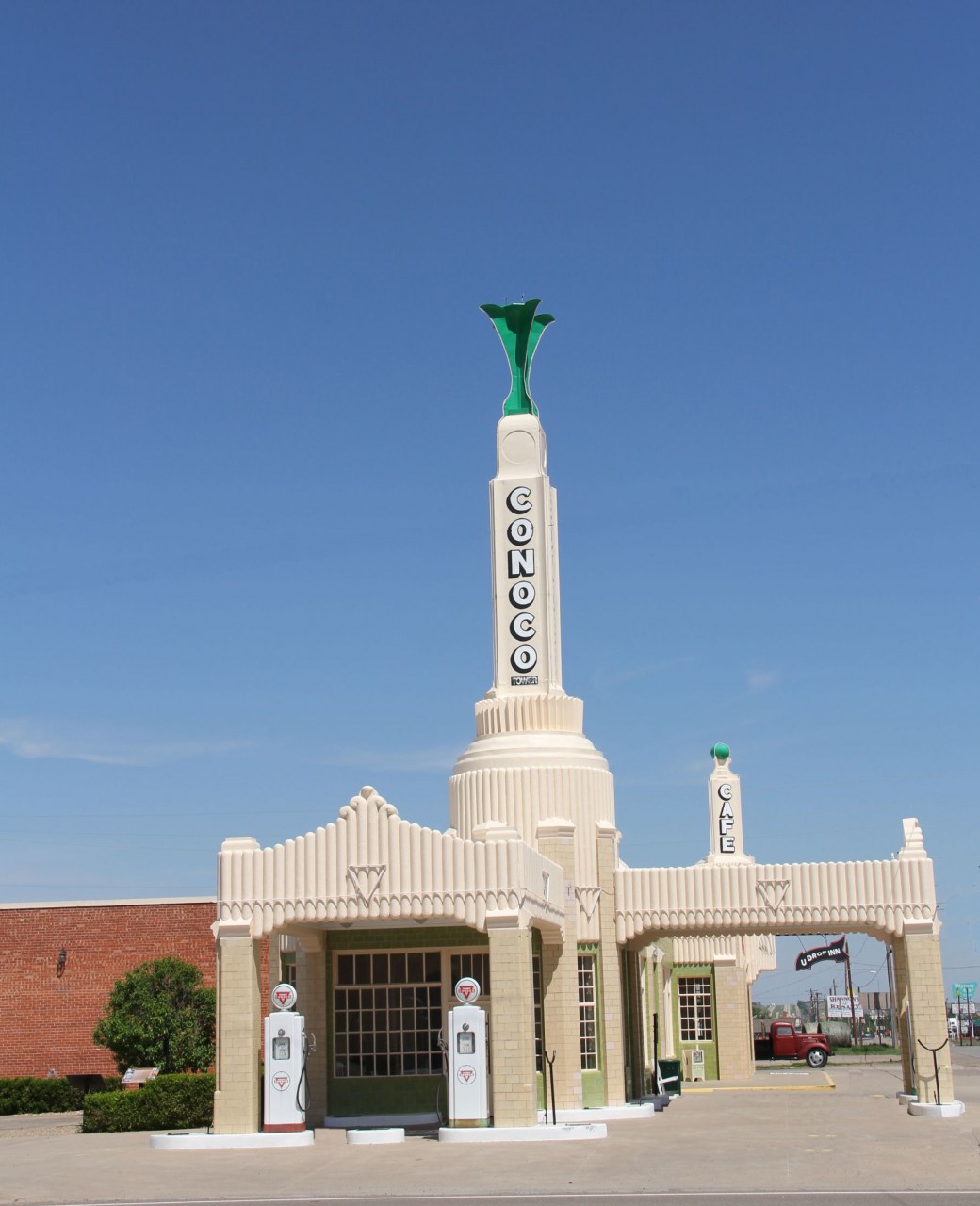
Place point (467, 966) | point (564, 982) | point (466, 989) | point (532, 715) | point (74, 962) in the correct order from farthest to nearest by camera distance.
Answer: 1. point (74, 962)
2. point (532, 715)
3. point (467, 966)
4. point (564, 982)
5. point (466, 989)

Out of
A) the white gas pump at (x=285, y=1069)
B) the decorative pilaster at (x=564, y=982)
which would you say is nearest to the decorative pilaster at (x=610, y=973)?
the decorative pilaster at (x=564, y=982)

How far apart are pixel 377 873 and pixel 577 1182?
25.0ft

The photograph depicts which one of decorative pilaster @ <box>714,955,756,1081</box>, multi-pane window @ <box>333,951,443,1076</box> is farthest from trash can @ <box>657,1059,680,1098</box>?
decorative pilaster @ <box>714,955,756,1081</box>

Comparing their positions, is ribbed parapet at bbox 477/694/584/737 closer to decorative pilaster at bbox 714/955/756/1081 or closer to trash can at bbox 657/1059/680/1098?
trash can at bbox 657/1059/680/1098

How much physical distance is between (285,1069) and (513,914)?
436 cm

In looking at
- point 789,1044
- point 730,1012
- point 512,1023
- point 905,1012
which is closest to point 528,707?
point 512,1023

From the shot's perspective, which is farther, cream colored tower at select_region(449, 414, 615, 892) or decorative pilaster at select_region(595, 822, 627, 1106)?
cream colored tower at select_region(449, 414, 615, 892)

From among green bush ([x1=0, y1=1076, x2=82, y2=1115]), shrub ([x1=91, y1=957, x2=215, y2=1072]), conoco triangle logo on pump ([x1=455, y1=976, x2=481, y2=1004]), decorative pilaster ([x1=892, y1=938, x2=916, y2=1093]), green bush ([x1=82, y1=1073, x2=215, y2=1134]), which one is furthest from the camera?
shrub ([x1=91, y1=957, x2=215, y2=1072])

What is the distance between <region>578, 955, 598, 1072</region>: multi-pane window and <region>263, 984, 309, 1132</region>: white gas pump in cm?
634

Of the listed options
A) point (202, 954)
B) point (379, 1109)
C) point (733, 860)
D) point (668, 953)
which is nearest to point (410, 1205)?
point (379, 1109)

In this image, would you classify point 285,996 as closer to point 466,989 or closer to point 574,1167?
point 466,989

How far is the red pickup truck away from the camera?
55188 mm

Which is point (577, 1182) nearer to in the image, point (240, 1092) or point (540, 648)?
point (240, 1092)

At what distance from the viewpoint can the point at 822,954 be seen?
76812mm
